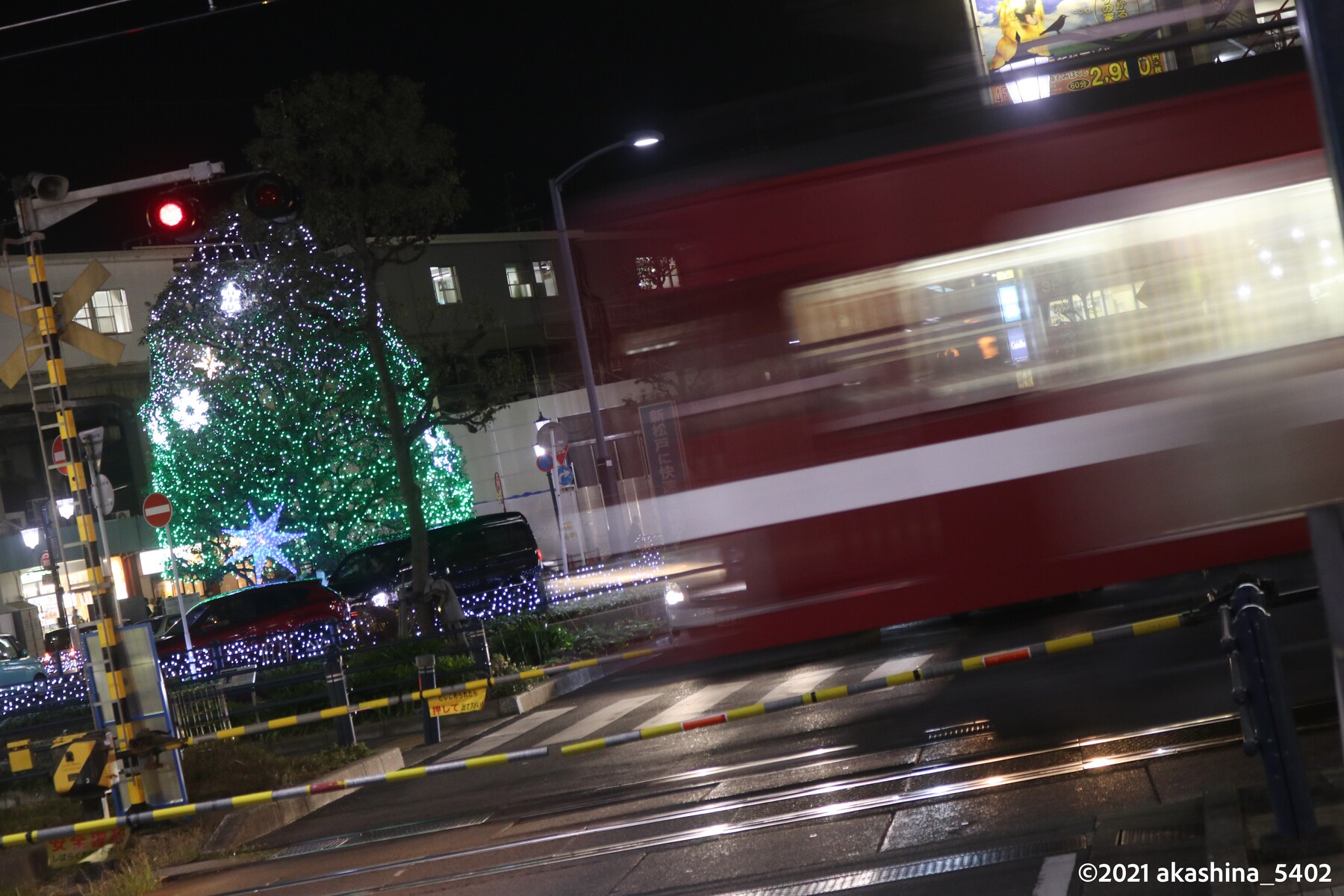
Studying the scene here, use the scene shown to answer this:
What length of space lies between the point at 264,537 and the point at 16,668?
8247 mm

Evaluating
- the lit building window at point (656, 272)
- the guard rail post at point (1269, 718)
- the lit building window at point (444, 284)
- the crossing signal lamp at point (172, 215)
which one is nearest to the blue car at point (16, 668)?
the crossing signal lamp at point (172, 215)

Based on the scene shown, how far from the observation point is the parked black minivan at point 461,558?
2664cm

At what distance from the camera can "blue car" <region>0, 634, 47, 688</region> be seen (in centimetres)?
2455

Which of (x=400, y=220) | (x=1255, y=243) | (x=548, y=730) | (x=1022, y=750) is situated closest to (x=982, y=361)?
(x=1255, y=243)

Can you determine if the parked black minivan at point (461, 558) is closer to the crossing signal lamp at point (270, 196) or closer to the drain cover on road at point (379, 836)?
the crossing signal lamp at point (270, 196)

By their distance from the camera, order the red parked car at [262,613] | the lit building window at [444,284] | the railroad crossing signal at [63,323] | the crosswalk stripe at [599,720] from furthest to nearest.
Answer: the lit building window at [444,284] → the red parked car at [262,613] → the crosswalk stripe at [599,720] → the railroad crossing signal at [63,323]

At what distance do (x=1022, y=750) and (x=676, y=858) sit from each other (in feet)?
8.09

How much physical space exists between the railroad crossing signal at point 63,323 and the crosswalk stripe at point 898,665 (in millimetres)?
7145

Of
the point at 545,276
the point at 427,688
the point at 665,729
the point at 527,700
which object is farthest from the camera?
the point at 545,276

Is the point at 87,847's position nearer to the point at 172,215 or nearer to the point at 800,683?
the point at 172,215

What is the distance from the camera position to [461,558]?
2734 cm

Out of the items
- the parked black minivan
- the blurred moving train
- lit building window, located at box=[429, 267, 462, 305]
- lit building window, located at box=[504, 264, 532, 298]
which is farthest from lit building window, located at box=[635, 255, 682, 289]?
lit building window, located at box=[504, 264, 532, 298]

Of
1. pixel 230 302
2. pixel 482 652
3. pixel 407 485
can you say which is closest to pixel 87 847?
pixel 482 652

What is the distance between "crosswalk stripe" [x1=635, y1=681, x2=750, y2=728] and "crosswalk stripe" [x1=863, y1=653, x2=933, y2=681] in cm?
163
